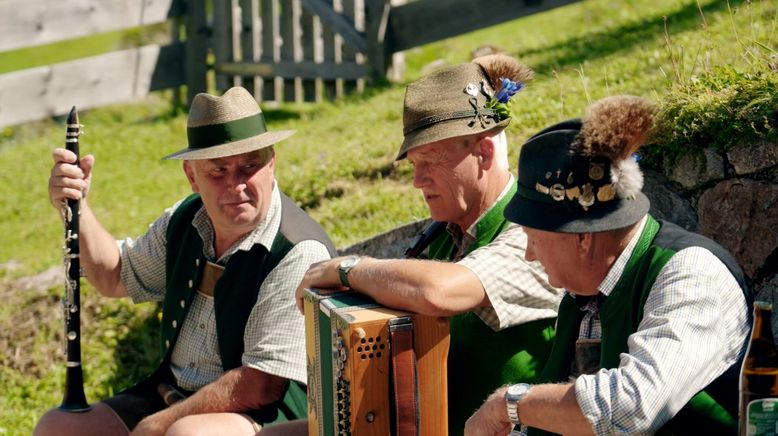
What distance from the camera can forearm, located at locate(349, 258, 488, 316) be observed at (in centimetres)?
333

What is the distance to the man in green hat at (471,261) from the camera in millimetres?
3436

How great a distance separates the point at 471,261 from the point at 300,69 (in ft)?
22.1

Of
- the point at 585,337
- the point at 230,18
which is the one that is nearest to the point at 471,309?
the point at 585,337

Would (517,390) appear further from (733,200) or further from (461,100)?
(733,200)

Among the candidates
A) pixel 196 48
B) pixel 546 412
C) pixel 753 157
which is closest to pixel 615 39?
pixel 196 48

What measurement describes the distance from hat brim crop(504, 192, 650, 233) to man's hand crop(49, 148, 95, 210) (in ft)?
7.13

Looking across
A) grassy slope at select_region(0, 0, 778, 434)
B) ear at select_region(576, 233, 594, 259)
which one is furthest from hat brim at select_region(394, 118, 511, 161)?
grassy slope at select_region(0, 0, 778, 434)

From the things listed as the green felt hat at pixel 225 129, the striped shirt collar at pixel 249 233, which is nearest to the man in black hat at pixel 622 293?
the striped shirt collar at pixel 249 233

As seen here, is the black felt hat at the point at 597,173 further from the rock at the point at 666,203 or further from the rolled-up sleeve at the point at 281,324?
the rock at the point at 666,203

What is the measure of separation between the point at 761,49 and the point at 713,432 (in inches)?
127

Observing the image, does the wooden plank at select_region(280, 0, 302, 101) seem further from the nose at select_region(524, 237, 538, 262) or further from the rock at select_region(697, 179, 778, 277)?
the nose at select_region(524, 237, 538, 262)

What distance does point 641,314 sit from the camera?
2906 millimetres

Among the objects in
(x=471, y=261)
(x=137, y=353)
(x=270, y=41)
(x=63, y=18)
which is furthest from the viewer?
(x=270, y=41)

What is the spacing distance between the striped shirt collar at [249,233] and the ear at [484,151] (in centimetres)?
93
